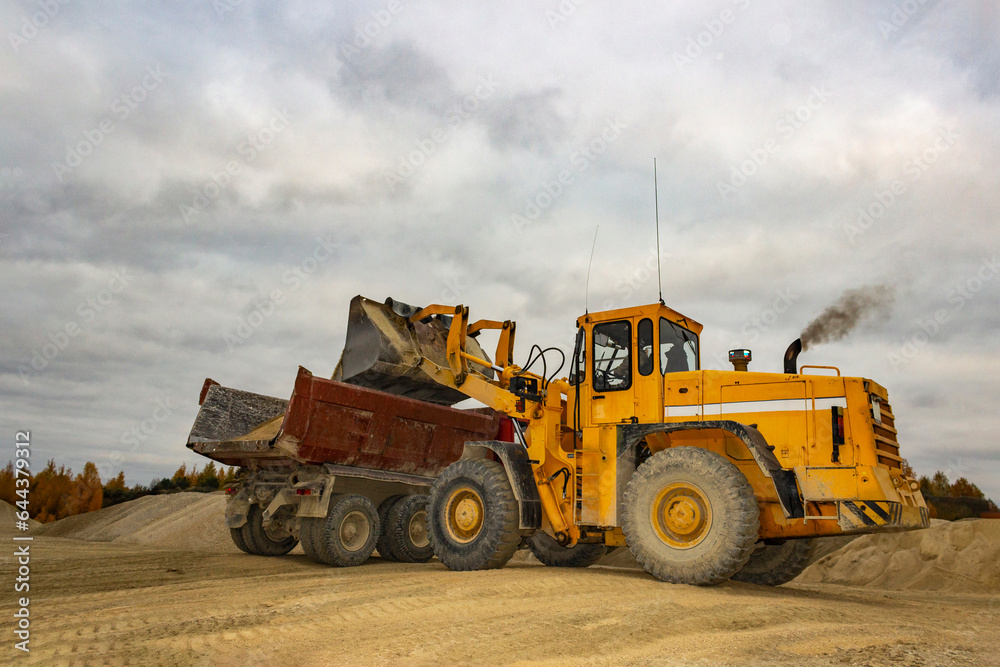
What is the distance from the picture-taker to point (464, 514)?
8539 mm

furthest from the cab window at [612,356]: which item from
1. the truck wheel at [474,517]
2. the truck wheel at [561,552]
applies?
the truck wheel at [561,552]

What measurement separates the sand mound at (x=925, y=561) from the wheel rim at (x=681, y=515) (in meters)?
6.70

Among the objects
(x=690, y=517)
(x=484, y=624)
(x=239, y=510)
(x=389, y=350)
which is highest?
(x=389, y=350)

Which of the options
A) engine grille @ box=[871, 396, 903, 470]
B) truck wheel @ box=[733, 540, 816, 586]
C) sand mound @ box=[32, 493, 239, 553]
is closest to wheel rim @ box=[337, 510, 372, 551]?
truck wheel @ box=[733, 540, 816, 586]

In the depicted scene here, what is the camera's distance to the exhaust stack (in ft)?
25.2

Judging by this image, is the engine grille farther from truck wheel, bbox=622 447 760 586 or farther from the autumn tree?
the autumn tree

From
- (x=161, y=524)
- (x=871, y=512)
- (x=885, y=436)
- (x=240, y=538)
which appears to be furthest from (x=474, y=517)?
(x=161, y=524)

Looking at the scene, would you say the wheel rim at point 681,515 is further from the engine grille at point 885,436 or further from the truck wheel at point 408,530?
the truck wheel at point 408,530

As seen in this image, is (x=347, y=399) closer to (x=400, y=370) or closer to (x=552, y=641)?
(x=400, y=370)

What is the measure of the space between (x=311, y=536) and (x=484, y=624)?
5.28m

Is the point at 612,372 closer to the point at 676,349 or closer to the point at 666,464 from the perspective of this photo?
the point at 676,349

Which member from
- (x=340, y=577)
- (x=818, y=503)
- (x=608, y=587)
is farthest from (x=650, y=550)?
(x=340, y=577)

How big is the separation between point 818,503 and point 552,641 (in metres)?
3.59

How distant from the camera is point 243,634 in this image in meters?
4.82
